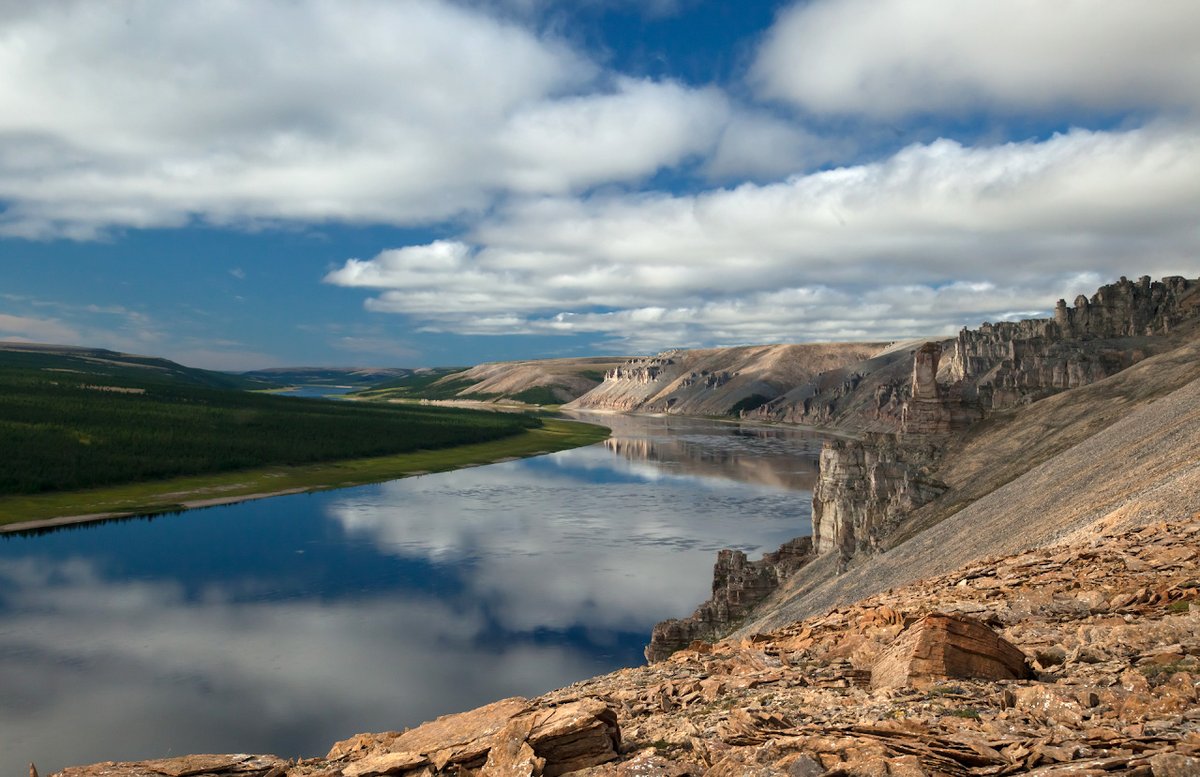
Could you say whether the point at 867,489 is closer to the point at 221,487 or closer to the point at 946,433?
the point at 946,433

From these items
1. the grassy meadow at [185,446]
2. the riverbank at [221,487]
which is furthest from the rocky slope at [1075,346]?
the grassy meadow at [185,446]

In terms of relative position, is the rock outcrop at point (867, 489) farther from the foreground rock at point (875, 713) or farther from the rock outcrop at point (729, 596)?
the foreground rock at point (875, 713)

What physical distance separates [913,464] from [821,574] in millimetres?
10322

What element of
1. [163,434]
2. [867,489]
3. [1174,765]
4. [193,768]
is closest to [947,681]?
[1174,765]

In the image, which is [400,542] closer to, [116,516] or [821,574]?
[116,516]

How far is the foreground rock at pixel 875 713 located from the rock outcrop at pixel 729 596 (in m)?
20.9

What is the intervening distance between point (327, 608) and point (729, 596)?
25.9 m

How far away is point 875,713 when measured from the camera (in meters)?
10.1

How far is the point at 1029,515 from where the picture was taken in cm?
3191

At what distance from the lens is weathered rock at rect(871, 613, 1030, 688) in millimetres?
11258

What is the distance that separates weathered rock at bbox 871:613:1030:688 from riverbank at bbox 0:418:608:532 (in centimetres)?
8521

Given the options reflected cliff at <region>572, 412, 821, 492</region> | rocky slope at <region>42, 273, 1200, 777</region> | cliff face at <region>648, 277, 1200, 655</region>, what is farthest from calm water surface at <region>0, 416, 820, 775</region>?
rocky slope at <region>42, 273, 1200, 777</region>

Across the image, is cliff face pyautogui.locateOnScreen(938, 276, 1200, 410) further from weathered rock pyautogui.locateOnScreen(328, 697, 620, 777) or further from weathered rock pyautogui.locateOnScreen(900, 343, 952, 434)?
weathered rock pyautogui.locateOnScreen(328, 697, 620, 777)

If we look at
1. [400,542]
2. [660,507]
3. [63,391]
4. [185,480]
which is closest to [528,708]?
[400,542]
